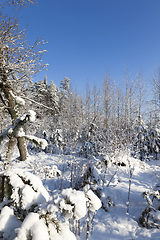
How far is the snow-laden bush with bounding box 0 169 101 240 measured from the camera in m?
0.84

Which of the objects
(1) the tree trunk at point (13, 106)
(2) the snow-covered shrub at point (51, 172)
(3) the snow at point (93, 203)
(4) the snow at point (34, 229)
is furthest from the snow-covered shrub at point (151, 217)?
(1) the tree trunk at point (13, 106)

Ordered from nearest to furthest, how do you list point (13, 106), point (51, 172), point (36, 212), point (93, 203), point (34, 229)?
1. point (34, 229)
2. point (36, 212)
3. point (93, 203)
4. point (51, 172)
5. point (13, 106)

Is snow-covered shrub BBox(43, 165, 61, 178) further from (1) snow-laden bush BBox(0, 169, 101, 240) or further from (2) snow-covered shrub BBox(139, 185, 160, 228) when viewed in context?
(1) snow-laden bush BBox(0, 169, 101, 240)

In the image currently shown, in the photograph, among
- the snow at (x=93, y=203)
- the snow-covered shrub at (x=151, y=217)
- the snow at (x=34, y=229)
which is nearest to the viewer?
the snow at (x=34, y=229)

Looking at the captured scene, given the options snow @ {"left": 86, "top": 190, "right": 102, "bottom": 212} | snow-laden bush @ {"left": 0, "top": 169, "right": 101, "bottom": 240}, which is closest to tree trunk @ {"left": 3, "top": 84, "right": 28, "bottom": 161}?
snow-laden bush @ {"left": 0, "top": 169, "right": 101, "bottom": 240}

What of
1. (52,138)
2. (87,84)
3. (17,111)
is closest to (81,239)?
(17,111)

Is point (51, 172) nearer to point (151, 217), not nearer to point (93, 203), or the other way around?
point (151, 217)

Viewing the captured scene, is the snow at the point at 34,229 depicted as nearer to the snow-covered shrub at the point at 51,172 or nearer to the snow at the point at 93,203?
the snow at the point at 93,203

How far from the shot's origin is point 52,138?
32.5 feet

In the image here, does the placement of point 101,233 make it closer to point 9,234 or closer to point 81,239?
point 81,239

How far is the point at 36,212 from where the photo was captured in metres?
1.00

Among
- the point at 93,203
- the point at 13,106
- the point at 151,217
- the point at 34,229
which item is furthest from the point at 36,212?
the point at 13,106

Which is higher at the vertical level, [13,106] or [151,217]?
[13,106]

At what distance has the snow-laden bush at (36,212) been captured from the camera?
2.75 ft
